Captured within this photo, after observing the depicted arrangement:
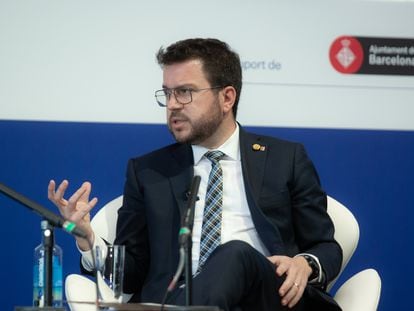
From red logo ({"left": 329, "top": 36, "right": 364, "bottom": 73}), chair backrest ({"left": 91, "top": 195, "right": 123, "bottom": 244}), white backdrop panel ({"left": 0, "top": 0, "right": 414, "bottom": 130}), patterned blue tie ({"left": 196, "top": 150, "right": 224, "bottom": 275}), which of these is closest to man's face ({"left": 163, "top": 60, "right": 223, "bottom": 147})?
patterned blue tie ({"left": 196, "top": 150, "right": 224, "bottom": 275})

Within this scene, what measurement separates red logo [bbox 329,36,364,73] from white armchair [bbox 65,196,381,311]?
111 centimetres

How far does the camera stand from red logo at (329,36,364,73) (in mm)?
4828

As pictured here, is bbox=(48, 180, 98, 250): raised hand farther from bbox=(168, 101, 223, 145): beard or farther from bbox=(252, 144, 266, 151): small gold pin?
bbox=(252, 144, 266, 151): small gold pin

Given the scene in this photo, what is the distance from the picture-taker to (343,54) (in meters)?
4.84

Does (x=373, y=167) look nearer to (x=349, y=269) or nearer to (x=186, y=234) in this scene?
(x=349, y=269)

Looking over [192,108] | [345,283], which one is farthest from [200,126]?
[345,283]

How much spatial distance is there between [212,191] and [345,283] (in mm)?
604

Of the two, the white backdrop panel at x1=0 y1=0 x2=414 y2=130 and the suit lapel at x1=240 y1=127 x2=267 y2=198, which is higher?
the white backdrop panel at x1=0 y1=0 x2=414 y2=130

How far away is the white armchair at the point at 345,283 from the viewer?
136 inches

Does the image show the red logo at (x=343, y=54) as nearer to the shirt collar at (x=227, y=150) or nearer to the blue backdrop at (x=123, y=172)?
the blue backdrop at (x=123, y=172)

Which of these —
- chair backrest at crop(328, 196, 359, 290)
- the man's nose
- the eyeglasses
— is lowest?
chair backrest at crop(328, 196, 359, 290)

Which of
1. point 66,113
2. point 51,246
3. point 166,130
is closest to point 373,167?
point 166,130

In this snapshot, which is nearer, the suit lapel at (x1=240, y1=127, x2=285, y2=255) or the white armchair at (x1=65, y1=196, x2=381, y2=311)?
the white armchair at (x1=65, y1=196, x2=381, y2=311)

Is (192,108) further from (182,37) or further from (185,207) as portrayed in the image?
(182,37)
